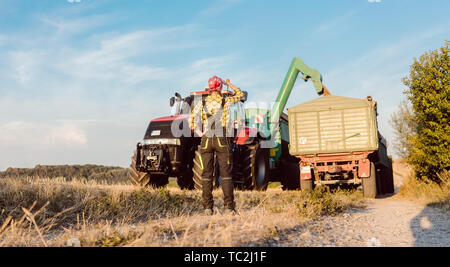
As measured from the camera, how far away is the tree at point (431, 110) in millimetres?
11383

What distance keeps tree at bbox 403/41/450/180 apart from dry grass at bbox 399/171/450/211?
1.15 ft

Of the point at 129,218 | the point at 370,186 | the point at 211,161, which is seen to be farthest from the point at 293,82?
the point at 129,218

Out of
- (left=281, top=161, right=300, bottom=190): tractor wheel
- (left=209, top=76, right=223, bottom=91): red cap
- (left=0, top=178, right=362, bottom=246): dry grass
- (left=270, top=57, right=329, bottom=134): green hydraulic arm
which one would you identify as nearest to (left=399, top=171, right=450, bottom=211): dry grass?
(left=0, top=178, right=362, bottom=246): dry grass

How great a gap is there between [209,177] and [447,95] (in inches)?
346

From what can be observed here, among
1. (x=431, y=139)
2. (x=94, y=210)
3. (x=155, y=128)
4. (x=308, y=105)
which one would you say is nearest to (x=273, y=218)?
(x=94, y=210)

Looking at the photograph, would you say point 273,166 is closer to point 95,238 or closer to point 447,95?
point 447,95

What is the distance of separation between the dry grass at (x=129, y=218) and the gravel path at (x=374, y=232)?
0.23m

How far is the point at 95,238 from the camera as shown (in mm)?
3352

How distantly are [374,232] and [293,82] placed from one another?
11.7 metres

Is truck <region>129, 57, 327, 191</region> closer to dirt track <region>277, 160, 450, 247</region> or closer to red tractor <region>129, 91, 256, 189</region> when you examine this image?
Result: red tractor <region>129, 91, 256, 189</region>

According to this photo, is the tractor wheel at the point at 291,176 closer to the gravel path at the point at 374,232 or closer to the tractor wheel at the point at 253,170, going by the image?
the tractor wheel at the point at 253,170

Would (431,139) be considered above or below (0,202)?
above

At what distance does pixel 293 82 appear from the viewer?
52.7 feet
